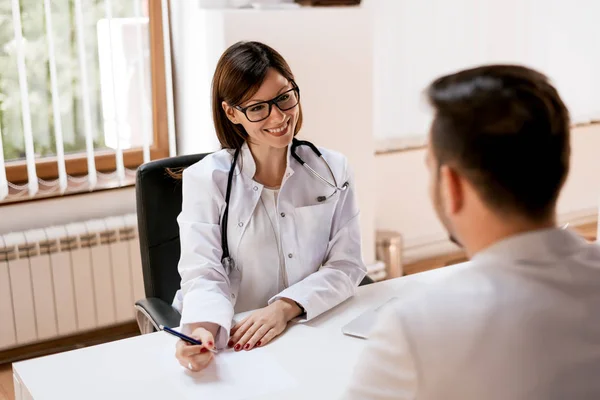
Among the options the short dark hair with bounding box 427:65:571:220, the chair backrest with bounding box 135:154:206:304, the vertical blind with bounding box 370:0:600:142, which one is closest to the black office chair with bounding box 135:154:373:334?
the chair backrest with bounding box 135:154:206:304

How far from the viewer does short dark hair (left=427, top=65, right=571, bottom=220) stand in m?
0.84

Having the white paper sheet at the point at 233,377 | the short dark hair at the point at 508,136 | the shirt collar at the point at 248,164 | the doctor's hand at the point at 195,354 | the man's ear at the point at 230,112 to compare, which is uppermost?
the short dark hair at the point at 508,136

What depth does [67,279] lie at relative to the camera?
121 inches

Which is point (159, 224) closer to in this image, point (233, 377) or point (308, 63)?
point (233, 377)

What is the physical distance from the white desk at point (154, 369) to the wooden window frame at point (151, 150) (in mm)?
1631

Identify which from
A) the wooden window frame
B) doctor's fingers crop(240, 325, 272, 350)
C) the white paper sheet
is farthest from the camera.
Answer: the wooden window frame

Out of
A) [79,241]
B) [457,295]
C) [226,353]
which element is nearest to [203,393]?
[226,353]

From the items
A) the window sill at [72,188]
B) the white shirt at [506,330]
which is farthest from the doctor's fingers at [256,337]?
the window sill at [72,188]

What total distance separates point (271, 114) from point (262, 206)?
236 mm

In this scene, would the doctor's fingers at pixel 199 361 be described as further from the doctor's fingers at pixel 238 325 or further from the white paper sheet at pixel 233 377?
the doctor's fingers at pixel 238 325

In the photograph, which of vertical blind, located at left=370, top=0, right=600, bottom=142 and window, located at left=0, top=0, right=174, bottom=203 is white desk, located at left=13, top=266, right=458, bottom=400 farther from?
vertical blind, located at left=370, top=0, right=600, bottom=142

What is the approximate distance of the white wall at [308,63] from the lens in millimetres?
3070

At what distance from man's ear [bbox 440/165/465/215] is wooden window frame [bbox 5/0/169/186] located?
2.46 m

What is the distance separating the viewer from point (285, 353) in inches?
61.4
